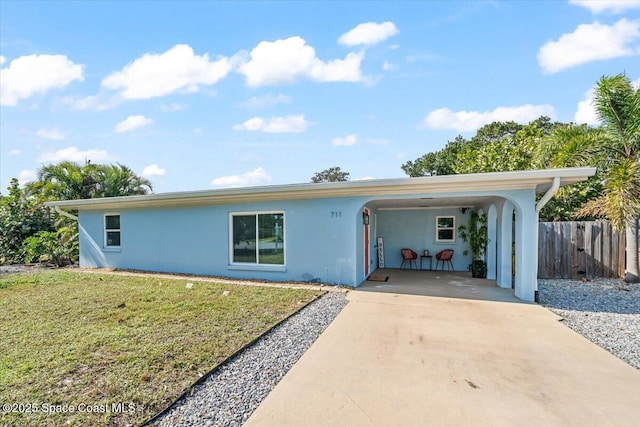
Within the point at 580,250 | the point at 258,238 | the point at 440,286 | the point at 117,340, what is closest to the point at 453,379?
the point at 117,340

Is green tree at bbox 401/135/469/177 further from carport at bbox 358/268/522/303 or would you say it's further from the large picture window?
the large picture window

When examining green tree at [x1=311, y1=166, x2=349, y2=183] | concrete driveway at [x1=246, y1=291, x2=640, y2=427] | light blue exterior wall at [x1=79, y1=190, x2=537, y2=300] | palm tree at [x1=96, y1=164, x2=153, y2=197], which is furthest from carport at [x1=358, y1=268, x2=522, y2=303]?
green tree at [x1=311, y1=166, x2=349, y2=183]

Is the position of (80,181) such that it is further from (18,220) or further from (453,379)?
(453,379)

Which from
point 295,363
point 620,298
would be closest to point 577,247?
point 620,298

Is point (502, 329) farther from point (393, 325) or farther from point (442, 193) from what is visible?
point (442, 193)

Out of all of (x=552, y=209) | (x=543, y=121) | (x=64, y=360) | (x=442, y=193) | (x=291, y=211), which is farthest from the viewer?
(x=543, y=121)

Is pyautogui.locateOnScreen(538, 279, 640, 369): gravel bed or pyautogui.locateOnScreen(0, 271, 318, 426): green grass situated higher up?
pyautogui.locateOnScreen(0, 271, 318, 426): green grass

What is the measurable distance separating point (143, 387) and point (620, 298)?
368 inches

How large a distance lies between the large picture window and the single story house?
0.03 metres

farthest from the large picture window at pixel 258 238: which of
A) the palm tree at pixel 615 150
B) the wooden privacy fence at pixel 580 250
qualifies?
the palm tree at pixel 615 150

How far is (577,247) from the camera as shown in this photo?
9.38m

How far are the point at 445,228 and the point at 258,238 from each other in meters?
6.58

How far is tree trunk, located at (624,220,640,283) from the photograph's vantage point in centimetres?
859

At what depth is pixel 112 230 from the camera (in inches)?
444
